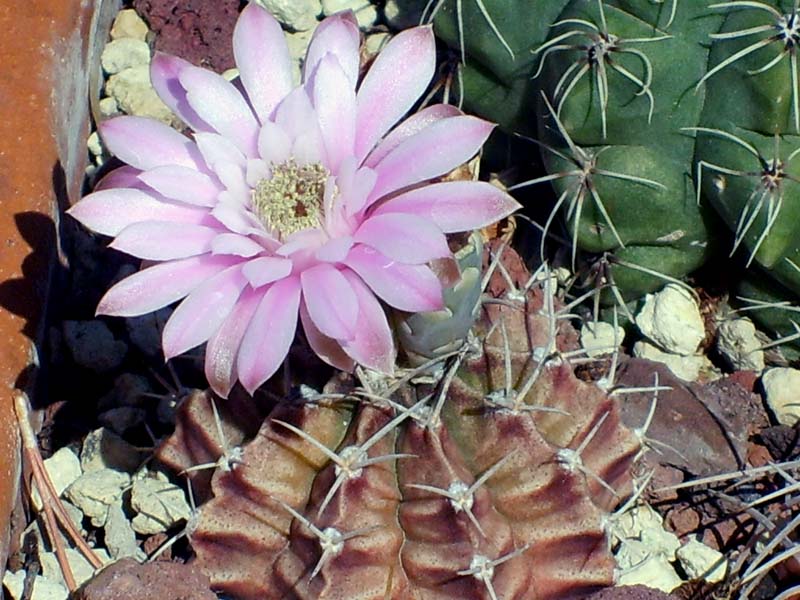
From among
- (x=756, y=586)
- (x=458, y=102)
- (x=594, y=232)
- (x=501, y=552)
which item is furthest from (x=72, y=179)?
(x=756, y=586)

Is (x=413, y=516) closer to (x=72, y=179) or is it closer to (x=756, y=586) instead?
(x=756, y=586)

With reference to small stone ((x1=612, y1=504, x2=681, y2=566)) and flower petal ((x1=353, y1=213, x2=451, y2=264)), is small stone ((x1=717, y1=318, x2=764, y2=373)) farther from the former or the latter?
flower petal ((x1=353, y1=213, x2=451, y2=264))

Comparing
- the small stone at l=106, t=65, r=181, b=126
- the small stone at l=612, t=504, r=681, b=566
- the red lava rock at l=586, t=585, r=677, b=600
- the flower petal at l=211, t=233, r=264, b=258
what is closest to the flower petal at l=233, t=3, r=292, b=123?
the flower petal at l=211, t=233, r=264, b=258

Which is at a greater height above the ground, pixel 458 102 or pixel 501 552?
pixel 458 102

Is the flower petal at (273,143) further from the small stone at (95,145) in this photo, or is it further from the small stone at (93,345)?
the small stone at (95,145)

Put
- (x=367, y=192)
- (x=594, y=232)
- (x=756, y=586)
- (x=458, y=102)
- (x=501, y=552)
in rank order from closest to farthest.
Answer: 1. (x=367, y=192)
2. (x=501, y=552)
3. (x=756, y=586)
4. (x=594, y=232)
5. (x=458, y=102)

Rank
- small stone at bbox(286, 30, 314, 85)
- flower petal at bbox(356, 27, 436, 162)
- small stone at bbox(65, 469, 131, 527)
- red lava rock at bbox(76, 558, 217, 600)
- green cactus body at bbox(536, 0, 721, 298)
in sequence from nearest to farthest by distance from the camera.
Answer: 1. flower petal at bbox(356, 27, 436, 162)
2. red lava rock at bbox(76, 558, 217, 600)
3. green cactus body at bbox(536, 0, 721, 298)
4. small stone at bbox(65, 469, 131, 527)
5. small stone at bbox(286, 30, 314, 85)

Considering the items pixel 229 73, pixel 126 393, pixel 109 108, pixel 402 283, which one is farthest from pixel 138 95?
pixel 402 283
